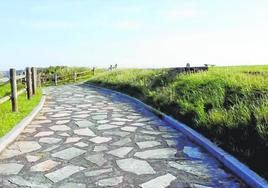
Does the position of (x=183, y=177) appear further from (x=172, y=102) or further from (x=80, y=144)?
(x=172, y=102)

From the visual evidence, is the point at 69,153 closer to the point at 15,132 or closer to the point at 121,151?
the point at 121,151

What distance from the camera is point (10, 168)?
18.1 feet

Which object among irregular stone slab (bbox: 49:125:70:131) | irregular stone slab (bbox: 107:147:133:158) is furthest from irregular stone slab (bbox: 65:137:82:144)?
A: irregular stone slab (bbox: 107:147:133:158)

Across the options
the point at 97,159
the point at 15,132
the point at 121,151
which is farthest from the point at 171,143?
the point at 15,132

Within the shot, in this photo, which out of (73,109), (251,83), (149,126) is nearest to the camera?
(149,126)

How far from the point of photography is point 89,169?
17.8 ft

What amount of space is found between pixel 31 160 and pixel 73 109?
20.3 feet

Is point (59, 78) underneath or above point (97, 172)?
above

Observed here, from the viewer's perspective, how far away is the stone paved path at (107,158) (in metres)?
4.95

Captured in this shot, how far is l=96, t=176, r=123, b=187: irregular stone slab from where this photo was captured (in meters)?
4.79

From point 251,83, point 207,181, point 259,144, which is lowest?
point 207,181

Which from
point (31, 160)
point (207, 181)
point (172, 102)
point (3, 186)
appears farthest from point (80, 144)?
point (172, 102)

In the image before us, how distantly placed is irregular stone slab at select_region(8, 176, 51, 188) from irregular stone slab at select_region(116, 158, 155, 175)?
1252mm

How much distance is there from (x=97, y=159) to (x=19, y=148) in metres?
1.71
